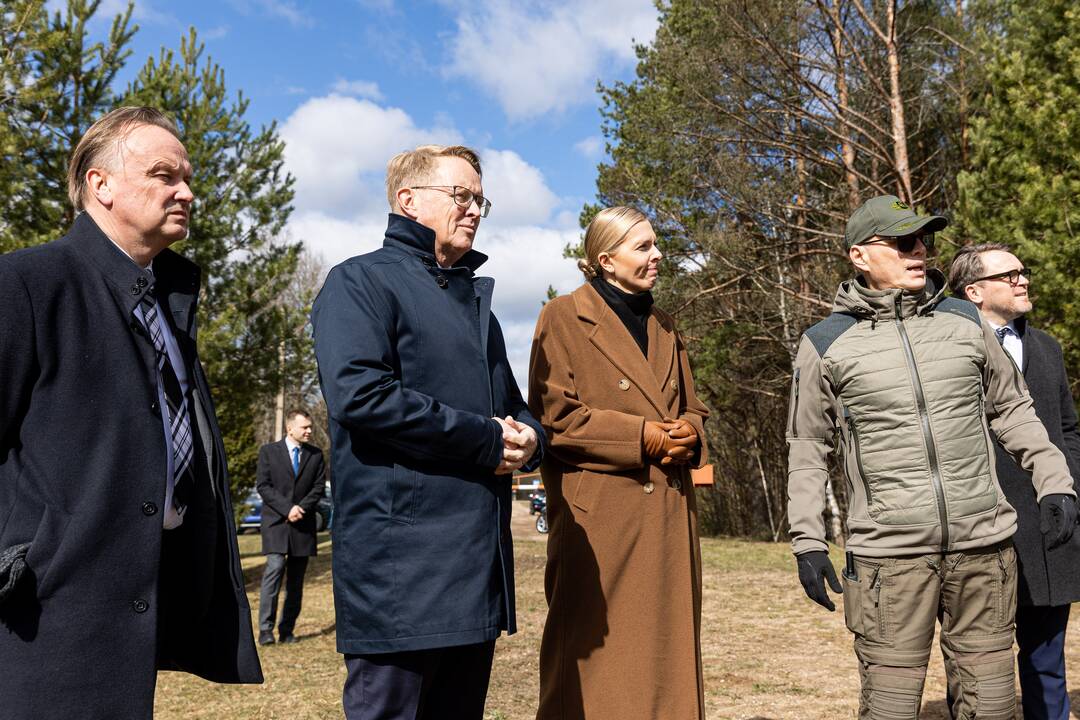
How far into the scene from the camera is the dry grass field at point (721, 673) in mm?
5211

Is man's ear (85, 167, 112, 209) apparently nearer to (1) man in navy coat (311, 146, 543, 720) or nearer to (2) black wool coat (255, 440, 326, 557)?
(1) man in navy coat (311, 146, 543, 720)

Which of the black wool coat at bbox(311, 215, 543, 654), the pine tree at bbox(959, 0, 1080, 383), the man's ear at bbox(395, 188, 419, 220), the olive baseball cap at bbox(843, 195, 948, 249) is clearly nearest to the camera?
the black wool coat at bbox(311, 215, 543, 654)

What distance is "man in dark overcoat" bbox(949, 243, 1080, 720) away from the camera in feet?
11.6

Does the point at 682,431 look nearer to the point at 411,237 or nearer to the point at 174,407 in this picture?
the point at 411,237

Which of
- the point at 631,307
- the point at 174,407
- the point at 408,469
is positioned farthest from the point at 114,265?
the point at 631,307

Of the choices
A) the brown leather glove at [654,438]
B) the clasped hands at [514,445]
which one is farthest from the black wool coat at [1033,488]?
the clasped hands at [514,445]

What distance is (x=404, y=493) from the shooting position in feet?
7.86

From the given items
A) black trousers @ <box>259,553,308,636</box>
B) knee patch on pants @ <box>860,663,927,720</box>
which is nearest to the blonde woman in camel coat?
knee patch on pants @ <box>860,663,927,720</box>

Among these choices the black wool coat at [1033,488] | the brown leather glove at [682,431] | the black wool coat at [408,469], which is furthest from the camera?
the black wool coat at [1033,488]

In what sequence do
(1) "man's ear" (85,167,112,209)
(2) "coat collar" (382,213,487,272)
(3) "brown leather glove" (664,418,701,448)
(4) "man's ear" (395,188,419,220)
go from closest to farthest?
(1) "man's ear" (85,167,112,209) → (2) "coat collar" (382,213,487,272) → (4) "man's ear" (395,188,419,220) → (3) "brown leather glove" (664,418,701,448)

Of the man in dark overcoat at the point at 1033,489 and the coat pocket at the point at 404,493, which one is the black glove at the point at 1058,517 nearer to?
the man in dark overcoat at the point at 1033,489

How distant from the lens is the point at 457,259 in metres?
2.89

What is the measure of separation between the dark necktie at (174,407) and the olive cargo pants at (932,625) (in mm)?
2152

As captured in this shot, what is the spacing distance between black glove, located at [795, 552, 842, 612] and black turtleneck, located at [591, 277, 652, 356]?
1.09 metres
